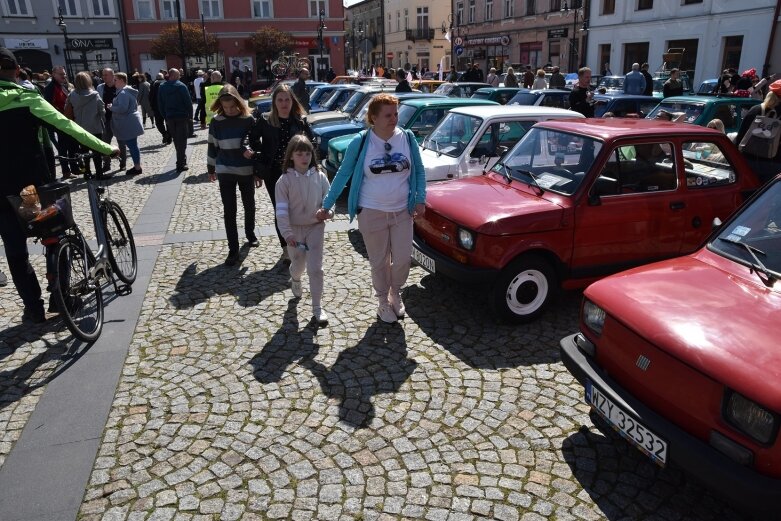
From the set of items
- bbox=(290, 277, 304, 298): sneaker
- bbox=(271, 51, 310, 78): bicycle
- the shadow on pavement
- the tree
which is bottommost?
the shadow on pavement

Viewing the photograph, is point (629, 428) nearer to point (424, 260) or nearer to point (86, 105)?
point (424, 260)

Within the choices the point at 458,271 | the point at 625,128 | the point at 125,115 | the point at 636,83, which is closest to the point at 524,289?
the point at 458,271

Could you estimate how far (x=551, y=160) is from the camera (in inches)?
219

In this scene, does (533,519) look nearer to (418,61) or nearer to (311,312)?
(311,312)

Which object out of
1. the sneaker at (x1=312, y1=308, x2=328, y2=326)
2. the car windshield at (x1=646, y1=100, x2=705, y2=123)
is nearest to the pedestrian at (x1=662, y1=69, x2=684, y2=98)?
the car windshield at (x1=646, y1=100, x2=705, y2=123)

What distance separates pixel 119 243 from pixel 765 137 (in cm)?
720

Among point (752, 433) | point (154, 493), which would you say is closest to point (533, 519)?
point (752, 433)

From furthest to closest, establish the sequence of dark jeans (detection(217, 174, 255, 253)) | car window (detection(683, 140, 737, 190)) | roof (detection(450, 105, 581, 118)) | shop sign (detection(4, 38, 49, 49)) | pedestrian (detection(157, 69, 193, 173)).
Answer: shop sign (detection(4, 38, 49, 49)) < pedestrian (detection(157, 69, 193, 173)) < roof (detection(450, 105, 581, 118)) < dark jeans (detection(217, 174, 255, 253)) < car window (detection(683, 140, 737, 190))

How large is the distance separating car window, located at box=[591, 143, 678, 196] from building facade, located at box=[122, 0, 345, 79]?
39496 millimetres

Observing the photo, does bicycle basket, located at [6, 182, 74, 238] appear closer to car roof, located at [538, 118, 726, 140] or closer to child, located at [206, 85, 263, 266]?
child, located at [206, 85, 263, 266]

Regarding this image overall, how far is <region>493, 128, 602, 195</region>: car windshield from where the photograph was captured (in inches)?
203

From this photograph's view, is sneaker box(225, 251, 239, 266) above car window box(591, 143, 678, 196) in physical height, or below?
below

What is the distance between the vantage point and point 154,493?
3.18 metres

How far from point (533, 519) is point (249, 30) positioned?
160 ft
